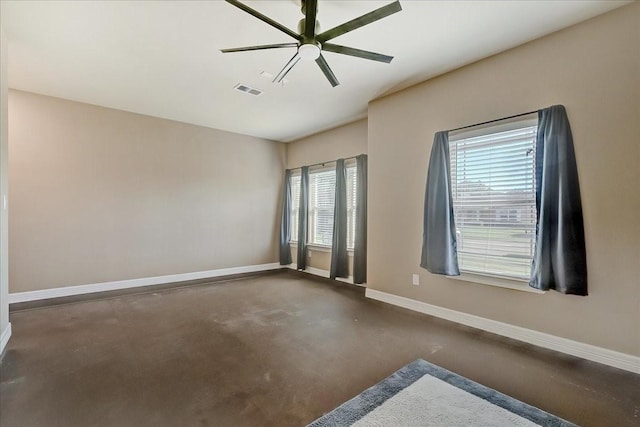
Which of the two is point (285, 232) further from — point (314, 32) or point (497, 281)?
point (314, 32)

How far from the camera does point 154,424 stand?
5.65ft

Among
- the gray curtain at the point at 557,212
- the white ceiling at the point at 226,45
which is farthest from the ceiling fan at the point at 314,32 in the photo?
the gray curtain at the point at 557,212

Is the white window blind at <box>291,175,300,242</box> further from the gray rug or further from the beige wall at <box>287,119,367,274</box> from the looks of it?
the gray rug

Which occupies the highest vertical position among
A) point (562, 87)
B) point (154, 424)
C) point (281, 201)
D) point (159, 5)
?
point (159, 5)

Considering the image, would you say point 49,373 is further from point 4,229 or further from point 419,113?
point 419,113

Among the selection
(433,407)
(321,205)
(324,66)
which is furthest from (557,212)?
(321,205)

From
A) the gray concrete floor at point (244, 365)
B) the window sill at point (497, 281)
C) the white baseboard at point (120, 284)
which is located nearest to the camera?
the gray concrete floor at point (244, 365)

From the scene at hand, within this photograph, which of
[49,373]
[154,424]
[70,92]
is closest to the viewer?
[154,424]

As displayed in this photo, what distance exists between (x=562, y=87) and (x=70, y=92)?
5982mm

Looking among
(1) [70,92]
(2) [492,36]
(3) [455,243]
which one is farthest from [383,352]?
(1) [70,92]

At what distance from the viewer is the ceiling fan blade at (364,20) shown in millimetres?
1865

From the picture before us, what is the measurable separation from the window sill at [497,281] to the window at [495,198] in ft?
0.14

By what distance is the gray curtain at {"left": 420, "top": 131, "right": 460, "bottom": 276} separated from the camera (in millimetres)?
3348

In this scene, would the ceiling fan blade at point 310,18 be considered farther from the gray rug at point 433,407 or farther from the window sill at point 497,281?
the window sill at point 497,281
